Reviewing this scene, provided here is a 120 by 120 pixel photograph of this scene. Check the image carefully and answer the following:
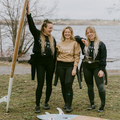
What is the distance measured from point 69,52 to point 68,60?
175mm

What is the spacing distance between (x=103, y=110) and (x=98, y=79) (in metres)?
0.79

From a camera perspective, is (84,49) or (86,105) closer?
(84,49)

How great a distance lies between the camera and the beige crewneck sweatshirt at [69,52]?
4062mm

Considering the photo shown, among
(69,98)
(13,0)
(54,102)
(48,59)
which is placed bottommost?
(54,102)

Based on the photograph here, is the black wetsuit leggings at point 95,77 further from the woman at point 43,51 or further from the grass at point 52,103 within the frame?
the woman at point 43,51

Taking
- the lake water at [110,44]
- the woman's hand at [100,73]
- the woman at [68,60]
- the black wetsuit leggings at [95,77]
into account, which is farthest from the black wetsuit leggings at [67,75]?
the lake water at [110,44]

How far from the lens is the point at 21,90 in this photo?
20.2ft

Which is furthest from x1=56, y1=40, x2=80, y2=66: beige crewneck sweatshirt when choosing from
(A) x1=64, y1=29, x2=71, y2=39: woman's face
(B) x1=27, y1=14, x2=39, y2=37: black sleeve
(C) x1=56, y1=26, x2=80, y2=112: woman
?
(B) x1=27, y1=14, x2=39, y2=37: black sleeve

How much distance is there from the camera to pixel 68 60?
4066 mm

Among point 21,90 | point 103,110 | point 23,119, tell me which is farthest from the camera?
point 21,90

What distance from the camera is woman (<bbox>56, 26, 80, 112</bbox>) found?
4.07 metres

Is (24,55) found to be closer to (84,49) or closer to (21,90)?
(21,90)

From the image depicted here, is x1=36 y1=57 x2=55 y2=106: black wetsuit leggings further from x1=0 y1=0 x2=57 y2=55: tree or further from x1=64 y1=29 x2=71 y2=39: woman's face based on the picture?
x1=0 y1=0 x2=57 y2=55: tree

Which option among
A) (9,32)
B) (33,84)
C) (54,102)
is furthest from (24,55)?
(54,102)
